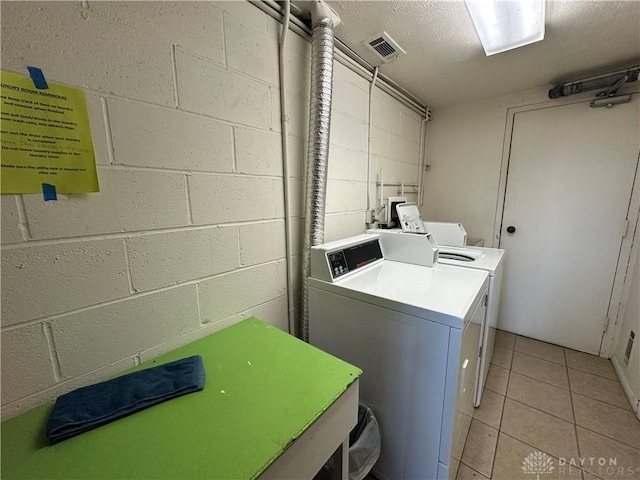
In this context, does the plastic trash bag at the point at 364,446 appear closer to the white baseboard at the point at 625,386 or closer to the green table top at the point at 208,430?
the green table top at the point at 208,430

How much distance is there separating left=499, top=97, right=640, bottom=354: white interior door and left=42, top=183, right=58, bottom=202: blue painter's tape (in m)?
3.11

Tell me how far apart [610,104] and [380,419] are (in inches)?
111

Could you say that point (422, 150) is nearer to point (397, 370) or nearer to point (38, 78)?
point (397, 370)

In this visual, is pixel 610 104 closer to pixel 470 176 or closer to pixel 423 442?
pixel 470 176

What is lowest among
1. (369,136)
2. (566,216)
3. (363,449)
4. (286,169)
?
(363,449)

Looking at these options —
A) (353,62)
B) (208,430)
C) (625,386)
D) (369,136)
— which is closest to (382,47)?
(353,62)

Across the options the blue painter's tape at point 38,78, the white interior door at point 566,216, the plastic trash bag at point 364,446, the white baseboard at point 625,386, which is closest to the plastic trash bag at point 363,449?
the plastic trash bag at point 364,446

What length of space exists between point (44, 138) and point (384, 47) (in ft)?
5.50

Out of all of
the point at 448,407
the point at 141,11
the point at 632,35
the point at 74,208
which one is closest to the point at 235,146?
the point at 141,11

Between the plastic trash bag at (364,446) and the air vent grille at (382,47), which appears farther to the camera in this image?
the air vent grille at (382,47)

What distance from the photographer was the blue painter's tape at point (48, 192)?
0.68 meters

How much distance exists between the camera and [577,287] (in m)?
2.27

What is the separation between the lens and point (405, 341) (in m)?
1.05

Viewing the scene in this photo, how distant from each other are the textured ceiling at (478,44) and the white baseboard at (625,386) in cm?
222
